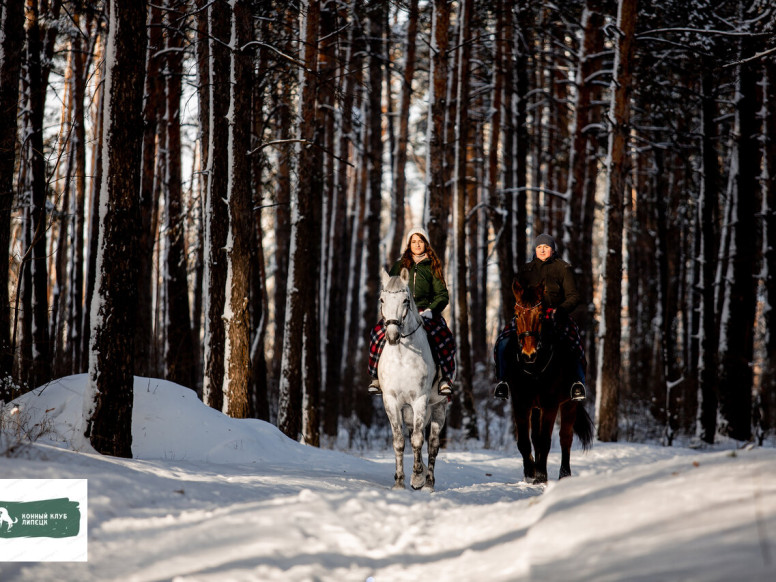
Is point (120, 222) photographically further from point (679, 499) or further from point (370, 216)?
point (370, 216)

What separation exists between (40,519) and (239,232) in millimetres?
7049

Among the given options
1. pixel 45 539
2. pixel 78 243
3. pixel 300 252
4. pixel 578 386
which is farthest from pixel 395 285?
pixel 78 243

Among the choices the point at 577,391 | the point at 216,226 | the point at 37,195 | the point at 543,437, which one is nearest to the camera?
the point at 577,391

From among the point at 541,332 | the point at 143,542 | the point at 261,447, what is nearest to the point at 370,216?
the point at 261,447

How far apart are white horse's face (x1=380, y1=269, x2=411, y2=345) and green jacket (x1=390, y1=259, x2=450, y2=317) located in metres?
1.10

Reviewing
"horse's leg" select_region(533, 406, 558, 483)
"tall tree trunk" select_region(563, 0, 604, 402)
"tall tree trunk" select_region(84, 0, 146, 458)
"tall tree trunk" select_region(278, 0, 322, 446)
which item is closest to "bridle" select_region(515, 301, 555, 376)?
"horse's leg" select_region(533, 406, 558, 483)

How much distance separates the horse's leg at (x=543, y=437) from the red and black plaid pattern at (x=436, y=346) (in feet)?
3.77

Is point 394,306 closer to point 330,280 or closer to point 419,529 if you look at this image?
point 419,529

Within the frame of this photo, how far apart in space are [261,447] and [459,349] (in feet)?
30.4

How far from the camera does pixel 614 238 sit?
1537 centimetres

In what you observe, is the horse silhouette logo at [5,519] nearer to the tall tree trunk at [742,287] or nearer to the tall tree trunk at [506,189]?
the tall tree trunk at [506,189]

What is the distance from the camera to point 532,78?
25703 mm

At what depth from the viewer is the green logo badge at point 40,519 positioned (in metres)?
4.68

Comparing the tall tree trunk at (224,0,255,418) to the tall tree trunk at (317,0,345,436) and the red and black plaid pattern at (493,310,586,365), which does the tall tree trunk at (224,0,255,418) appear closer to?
the red and black plaid pattern at (493,310,586,365)
